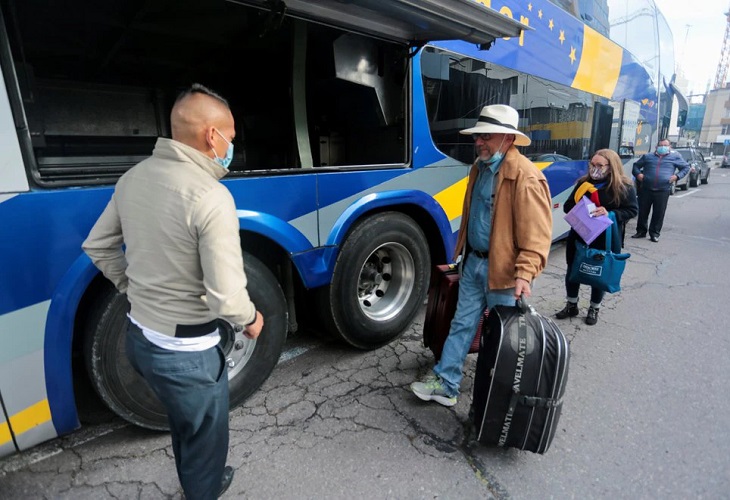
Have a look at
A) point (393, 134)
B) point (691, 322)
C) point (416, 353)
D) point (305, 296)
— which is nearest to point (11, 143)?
point (305, 296)

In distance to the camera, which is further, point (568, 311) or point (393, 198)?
point (568, 311)

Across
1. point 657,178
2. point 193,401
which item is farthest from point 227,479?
point 657,178

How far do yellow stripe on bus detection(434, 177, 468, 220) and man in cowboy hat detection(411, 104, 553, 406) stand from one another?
102 centimetres

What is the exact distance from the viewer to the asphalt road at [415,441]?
6.78 feet

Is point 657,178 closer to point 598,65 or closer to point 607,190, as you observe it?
point 598,65

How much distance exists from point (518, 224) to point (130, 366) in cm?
215

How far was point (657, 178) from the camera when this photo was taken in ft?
24.4

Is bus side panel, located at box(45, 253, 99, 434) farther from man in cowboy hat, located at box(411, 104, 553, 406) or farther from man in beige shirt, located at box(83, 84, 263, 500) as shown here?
man in cowboy hat, located at box(411, 104, 553, 406)

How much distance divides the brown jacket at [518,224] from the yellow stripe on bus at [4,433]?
7.91ft

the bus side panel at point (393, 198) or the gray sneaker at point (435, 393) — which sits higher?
the bus side panel at point (393, 198)

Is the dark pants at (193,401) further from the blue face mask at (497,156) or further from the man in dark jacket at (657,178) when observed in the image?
the man in dark jacket at (657,178)

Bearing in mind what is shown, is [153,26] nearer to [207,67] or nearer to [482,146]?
[207,67]

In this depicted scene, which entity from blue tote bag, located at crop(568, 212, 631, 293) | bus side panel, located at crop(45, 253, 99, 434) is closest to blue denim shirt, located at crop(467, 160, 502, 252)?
blue tote bag, located at crop(568, 212, 631, 293)

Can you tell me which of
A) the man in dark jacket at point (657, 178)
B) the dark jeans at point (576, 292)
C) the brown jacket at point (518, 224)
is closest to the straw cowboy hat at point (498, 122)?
the brown jacket at point (518, 224)
